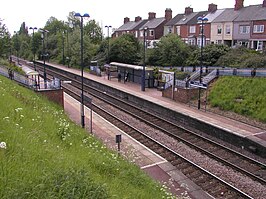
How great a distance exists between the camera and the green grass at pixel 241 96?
2023 centimetres

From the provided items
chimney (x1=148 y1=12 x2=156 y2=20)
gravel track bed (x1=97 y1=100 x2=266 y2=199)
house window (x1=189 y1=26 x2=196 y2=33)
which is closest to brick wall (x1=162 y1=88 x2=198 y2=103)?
gravel track bed (x1=97 y1=100 x2=266 y2=199)

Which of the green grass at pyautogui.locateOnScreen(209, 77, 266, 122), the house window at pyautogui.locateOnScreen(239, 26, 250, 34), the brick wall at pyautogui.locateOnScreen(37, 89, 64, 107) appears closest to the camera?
the green grass at pyautogui.locateOnScreen(209, 77, 266, 122)

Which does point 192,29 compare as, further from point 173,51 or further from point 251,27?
point 173,51

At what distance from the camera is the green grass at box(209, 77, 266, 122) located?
20234 mm

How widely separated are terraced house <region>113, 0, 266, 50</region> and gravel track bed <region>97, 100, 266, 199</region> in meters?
24.4

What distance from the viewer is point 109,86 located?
33906mm

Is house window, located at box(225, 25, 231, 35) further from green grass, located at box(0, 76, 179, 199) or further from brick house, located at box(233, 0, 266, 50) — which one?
green grass, located at box(0, 76, 179, 199)

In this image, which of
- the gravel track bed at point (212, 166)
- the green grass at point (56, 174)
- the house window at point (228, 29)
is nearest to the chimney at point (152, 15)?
the house window at point (228, 29)

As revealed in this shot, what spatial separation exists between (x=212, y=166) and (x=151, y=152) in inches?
115

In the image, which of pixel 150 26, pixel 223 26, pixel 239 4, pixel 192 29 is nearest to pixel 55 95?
pixel 223 26

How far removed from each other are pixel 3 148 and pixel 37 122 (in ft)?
14.9

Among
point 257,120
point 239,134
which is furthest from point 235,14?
point 239,134

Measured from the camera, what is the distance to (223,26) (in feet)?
169

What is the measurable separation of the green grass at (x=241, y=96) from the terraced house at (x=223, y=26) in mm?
16267
